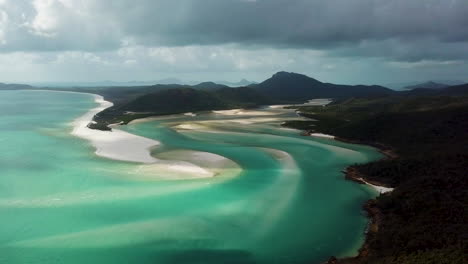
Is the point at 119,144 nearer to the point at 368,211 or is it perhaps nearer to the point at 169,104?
the point at 368,211

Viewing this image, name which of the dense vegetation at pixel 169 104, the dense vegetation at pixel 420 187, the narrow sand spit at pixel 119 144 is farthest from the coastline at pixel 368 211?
the dense vegetation at pixel 169 104

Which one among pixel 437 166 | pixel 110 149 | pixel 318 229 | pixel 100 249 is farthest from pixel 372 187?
pixel 110 149

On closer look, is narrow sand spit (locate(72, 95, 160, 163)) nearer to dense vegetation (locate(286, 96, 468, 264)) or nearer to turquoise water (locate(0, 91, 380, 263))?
turquoise water (locate(0, 91, 380, 263))

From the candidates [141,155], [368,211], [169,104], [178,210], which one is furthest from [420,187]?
[169,104]

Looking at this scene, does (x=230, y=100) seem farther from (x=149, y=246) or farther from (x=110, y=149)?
(x=149, y=246)

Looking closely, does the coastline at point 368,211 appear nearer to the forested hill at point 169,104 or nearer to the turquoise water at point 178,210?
the turquoise water at point 178,210

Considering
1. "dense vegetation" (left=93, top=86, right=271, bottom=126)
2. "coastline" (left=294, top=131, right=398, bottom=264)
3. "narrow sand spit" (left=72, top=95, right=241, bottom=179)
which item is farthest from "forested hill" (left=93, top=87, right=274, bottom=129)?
"coastline" (left=294, top=131, right=398, bottom=264)
